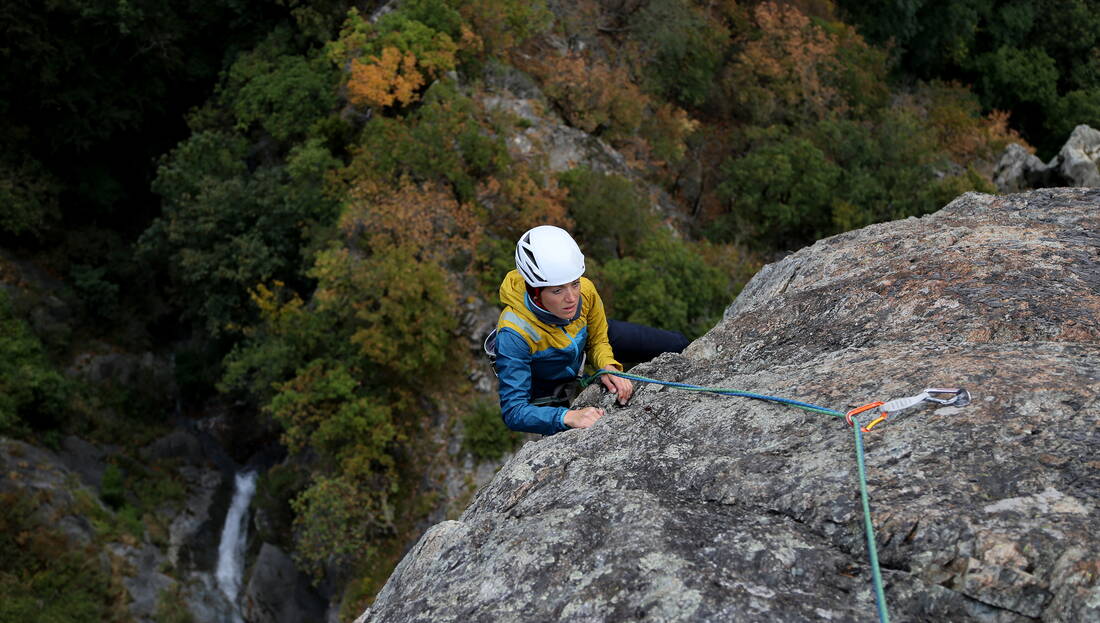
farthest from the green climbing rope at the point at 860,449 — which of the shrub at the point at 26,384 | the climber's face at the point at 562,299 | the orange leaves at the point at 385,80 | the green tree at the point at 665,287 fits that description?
the shrub at the point at 26,384

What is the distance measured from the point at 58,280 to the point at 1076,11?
96.8 ft

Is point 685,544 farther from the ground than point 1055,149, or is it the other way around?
point 685,544

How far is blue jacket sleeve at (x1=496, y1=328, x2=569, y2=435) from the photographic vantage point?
4.13m

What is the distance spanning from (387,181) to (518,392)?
409 inches

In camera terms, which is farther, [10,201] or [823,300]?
[10,201]

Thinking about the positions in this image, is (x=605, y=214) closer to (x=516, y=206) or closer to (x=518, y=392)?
(x=516, y=206)

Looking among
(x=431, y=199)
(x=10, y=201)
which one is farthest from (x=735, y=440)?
(x=10, y=201)

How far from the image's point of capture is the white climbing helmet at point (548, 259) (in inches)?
167

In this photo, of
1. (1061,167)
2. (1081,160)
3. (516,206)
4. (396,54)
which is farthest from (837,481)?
(396,54)

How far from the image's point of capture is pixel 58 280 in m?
20.6

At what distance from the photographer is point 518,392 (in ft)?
14.2

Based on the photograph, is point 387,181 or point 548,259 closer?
point 548,259

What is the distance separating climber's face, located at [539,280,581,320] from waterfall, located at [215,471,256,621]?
1367 centimetres

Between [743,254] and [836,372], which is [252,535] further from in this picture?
[836,372]
